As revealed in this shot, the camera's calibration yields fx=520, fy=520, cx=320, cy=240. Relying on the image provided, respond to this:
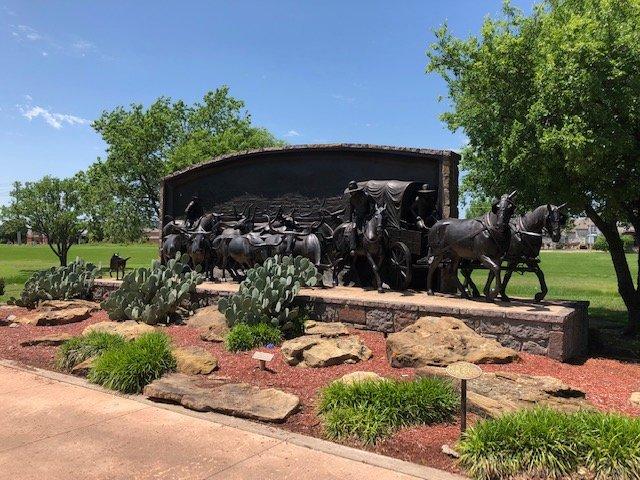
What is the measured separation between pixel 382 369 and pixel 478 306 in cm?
229

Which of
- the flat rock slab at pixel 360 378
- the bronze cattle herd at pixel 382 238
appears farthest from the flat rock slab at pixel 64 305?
the flat rock slab at pixel 360 378

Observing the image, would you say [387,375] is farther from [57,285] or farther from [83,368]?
[57,285]

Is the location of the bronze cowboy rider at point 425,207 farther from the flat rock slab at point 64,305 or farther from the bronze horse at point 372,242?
the flat rock slab at point 64,305

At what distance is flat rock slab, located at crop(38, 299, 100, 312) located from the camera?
12.5 metres

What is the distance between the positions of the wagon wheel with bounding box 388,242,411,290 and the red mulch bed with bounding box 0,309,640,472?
2.04 meters

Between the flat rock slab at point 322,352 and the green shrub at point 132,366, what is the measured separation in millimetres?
1676

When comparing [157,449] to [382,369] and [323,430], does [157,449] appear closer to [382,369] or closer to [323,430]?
[323,430]

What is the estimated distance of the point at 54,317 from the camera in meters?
11.5

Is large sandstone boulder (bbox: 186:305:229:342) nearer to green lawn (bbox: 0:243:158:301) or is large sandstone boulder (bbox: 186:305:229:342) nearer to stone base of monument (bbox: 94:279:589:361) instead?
stone base of monument (bbox: 94:279:589:361)

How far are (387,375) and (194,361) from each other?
272 centimetres

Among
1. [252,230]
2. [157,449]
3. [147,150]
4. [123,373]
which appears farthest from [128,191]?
[157,449]

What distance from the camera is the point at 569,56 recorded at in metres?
9.02

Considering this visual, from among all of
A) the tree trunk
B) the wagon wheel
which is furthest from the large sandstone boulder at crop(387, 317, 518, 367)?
the tree trunk

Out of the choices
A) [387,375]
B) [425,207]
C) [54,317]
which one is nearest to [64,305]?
[54,317]
